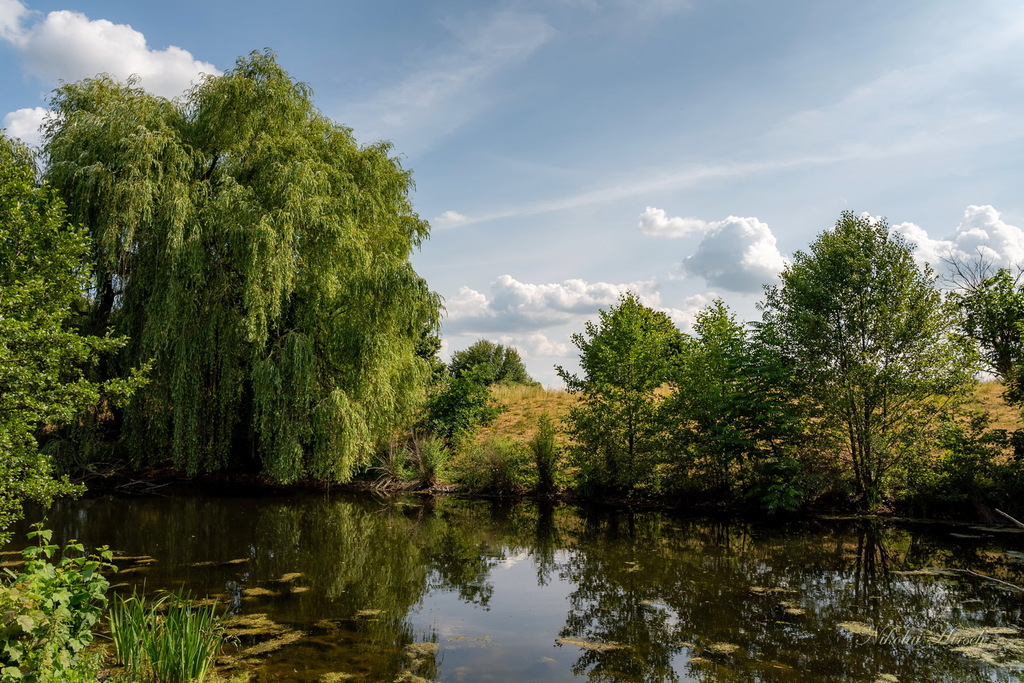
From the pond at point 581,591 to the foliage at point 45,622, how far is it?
1.80 meters

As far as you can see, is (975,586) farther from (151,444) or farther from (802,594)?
(151,444)

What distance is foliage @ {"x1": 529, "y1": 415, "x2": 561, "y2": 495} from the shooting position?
17.3m

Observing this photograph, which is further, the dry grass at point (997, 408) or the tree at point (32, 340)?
the dry grass at point (997, 408)

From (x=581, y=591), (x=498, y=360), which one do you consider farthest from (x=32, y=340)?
(x=498, y=360)

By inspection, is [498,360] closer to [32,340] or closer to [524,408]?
[524,408]

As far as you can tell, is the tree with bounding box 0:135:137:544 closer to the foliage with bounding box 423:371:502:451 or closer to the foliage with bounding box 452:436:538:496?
the foliage with bounding box 452:436:538:496

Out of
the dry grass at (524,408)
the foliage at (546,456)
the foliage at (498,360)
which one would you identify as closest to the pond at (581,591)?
the foliage at (546,456)

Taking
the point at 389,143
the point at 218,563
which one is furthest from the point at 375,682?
the point at 389,143

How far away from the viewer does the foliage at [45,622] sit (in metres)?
4.12

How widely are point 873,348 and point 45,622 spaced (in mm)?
14941

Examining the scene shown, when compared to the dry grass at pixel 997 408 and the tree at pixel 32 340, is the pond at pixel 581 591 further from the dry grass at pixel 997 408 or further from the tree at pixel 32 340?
the dry grass at pixel 997 408

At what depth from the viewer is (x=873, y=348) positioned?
1423cm

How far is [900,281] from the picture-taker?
14.1m

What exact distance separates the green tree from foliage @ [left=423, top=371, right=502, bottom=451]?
182 inches
